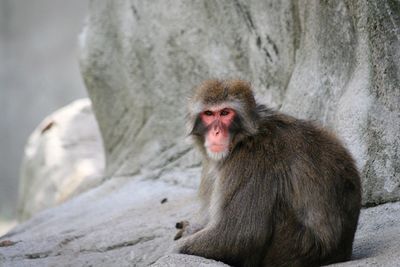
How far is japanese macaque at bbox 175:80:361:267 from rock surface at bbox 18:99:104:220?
7.10 metres

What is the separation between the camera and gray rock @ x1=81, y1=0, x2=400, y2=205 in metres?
6.94

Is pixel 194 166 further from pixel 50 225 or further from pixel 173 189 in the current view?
pixel 50 225

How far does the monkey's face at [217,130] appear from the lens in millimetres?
6066

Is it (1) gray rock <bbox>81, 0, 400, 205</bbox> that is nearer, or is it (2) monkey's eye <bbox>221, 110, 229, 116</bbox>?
(2) monkey's eye <bbox>221, 110, 229, 116</bbox>

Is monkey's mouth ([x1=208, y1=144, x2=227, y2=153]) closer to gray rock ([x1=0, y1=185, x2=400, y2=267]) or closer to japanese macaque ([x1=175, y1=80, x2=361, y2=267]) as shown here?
japanese macaque ([x1=175, y1=80, x2=361, y2=267])

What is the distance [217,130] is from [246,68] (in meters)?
3.54

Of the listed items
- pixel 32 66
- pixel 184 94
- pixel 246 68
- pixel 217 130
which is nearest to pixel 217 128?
pixel 217 130

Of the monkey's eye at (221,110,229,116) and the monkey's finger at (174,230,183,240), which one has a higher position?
the monkey's eye at (221,110,229,116)

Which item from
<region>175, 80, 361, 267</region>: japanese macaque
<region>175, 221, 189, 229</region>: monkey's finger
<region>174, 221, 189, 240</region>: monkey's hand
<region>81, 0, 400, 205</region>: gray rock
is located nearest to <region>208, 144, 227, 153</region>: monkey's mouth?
<region>175, 80, 361, 267</region>: japanese macaque

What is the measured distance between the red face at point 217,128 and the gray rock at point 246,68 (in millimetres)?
1495

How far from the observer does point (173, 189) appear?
9.92m

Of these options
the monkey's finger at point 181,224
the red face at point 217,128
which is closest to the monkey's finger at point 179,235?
the monkey's finger at point 181,224

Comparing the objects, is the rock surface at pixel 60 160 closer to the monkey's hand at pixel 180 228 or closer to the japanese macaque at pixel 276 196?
the monkey's hand at pixel 180 228

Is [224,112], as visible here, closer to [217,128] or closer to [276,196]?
[217,128]
